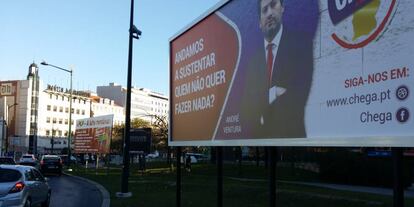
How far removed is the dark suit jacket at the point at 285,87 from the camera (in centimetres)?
633

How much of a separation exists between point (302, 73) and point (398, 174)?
1.74 metres

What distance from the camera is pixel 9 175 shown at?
14.5 meters

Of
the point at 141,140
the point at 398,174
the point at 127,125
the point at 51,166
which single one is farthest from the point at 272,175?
the point at 51,166

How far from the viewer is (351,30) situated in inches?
216

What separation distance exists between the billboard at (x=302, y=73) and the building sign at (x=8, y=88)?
14346cm

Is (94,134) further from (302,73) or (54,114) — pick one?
(54,114)

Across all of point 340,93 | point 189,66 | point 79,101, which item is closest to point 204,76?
point 189,66

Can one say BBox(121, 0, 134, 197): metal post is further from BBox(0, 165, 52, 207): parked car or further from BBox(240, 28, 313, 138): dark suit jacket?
BBox(240, 28, 313, 138): dark suit jacket

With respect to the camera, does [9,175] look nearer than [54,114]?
Yes

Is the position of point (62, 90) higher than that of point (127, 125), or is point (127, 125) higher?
point (62, 90)

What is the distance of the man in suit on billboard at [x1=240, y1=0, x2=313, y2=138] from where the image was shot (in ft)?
20.9

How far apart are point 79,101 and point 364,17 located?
162637 millimetres

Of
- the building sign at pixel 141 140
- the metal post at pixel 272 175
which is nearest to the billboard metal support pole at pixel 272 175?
the metal post at pixel 272 175

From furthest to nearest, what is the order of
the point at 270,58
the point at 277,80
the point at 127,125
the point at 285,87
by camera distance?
the point at 127,125 → the point at 270,58 → the point at 277,80 → the point at 285,87
